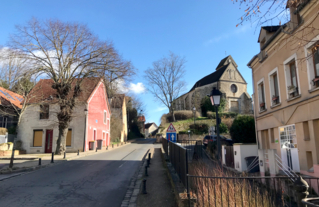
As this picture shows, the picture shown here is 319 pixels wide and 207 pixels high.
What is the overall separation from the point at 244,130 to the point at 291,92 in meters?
7.73

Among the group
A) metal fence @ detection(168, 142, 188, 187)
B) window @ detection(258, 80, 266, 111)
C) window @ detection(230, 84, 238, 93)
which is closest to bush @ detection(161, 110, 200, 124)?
window @ detection(230, 84, 238, 93)

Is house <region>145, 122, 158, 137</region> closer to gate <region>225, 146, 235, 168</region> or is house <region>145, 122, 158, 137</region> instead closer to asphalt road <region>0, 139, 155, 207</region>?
gate <region>225, 146, 235, 168</region>

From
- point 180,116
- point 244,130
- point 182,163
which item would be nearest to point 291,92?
point 182,163

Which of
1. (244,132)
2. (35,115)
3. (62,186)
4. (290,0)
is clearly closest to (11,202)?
(62,186)

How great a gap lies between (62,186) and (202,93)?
4214cm

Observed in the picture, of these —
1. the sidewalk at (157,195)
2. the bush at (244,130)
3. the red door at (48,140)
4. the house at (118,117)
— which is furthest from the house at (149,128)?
the sidewalk at (157,195)

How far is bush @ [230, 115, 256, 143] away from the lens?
17.1 metres

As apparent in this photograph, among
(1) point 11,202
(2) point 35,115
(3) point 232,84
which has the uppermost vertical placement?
(3) point 232,84

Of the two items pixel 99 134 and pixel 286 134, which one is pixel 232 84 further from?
pixel 286 134

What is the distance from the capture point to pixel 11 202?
6.52m

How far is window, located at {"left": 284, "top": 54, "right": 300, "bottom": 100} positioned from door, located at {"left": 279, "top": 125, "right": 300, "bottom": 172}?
1.50 m

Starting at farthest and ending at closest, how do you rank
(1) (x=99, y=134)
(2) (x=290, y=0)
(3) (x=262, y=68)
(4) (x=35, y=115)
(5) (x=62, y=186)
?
(1) (x=99, y=134), (4) (x=35, y=115), (3) (x=262, y=68), (5) (x=62, y=186), (2) (x=290, y=0)

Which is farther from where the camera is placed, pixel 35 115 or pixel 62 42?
pixel 35 115

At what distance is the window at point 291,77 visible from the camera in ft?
32.0
